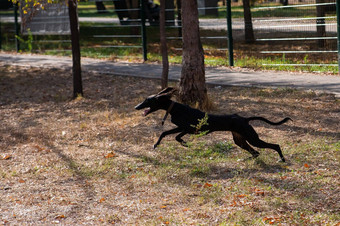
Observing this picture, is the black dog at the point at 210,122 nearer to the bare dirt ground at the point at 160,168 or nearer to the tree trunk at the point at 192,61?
the bare dirt ground at the point at 160,168

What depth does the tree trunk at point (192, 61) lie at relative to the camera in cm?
969

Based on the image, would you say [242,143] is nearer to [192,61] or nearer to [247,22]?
[192,61]

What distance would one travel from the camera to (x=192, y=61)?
32.1ft

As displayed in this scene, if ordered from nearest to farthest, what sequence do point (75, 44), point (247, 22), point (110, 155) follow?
point (110, 155), point (75, 44), point (247, 22)

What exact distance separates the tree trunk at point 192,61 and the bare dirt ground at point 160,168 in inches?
17.8

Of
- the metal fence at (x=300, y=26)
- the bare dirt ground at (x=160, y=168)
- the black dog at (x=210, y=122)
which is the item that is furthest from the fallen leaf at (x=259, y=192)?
the metal fence at (x=300, y=26)

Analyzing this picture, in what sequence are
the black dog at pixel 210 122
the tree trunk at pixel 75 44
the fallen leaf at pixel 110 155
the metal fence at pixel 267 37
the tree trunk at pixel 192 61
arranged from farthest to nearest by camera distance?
1. the metal fence at pixel 267 37
2. the tree trunk at pixel 75 44
3. the tree trunk at pixel 192 61
4. the fallen leaf at pixel 110 155
5. the black dog at pixel 210 122

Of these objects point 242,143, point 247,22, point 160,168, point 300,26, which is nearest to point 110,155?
point 160,168

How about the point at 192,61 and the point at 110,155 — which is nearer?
the point at 110,155

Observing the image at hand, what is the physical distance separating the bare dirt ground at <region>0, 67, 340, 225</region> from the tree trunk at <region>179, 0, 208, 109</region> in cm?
45

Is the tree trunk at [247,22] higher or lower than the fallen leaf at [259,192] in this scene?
higher

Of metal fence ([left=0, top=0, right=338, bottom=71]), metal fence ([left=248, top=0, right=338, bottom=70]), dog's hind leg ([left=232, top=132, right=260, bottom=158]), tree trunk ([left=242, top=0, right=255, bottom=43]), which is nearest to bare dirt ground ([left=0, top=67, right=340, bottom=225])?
dog's hind leg ([left=232, top=132, right=260, bottom=158])

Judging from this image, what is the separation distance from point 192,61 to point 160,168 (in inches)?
123

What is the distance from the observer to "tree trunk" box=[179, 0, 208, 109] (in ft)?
31.8
